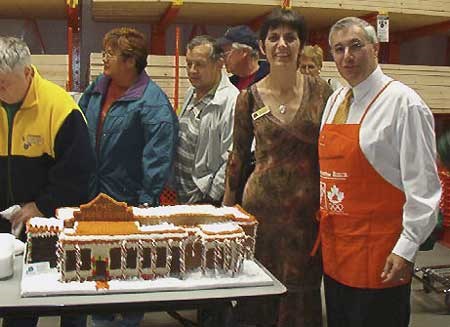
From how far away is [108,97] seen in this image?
114 inches

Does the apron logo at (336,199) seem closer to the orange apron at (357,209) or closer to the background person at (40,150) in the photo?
the orange apron at (357,209)

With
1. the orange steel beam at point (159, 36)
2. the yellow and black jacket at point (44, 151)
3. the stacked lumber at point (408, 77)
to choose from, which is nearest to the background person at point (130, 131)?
the yellow and black jacket at point (44, 151)

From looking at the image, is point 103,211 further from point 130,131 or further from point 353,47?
point 353,47

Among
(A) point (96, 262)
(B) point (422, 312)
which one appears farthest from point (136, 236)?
(B) point (422, 312)

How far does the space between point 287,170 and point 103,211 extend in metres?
0.75

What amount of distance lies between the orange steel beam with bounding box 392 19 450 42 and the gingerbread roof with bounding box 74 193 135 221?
14.2ft

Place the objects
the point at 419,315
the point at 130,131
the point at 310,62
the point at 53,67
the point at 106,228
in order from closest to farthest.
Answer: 1. the point at 106,228
2. the point at 130,131
3. the point at 310,62
4. the point at 419,315
5. the point at 53,67

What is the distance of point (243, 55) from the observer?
Result: 11.4 feet

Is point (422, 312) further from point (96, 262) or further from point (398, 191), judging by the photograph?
point (96, 262)

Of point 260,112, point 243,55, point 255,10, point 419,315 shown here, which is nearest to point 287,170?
point 260,112

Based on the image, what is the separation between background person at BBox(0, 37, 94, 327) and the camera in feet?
7.48

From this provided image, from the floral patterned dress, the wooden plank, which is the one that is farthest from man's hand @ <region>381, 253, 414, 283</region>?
the wooden plank

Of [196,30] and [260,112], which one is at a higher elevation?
[196,30]

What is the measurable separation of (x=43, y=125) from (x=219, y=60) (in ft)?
3.41
